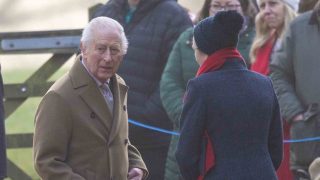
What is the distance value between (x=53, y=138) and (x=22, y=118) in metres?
7.30

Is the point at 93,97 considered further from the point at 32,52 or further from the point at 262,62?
the point at 32,52

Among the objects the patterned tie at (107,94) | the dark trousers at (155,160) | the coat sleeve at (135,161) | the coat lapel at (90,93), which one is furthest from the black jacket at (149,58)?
the coat lapel at (90,93)

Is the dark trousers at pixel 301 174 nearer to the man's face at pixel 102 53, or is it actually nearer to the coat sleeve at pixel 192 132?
the coat sleeve at pixel 192 132

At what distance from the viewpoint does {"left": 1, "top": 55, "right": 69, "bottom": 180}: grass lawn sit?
484 inches

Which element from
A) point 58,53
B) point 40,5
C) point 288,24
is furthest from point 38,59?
point 288,24

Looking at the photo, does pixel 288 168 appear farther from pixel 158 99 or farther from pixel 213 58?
pixel 213 58

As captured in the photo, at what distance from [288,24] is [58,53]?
2.86m

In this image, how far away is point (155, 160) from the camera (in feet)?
31.0

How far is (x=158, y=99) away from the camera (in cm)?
945

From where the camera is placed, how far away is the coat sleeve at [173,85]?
9188 millimetres

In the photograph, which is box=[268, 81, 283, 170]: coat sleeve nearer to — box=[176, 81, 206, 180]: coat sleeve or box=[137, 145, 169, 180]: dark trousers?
box=[176, 81, 206, 180]: coat sleeve

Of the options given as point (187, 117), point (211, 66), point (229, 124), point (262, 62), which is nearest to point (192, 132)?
point (187, 117)

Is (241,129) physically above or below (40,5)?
above

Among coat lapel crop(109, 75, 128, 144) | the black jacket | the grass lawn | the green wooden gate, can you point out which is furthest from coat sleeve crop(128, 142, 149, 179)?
the grass lawn
